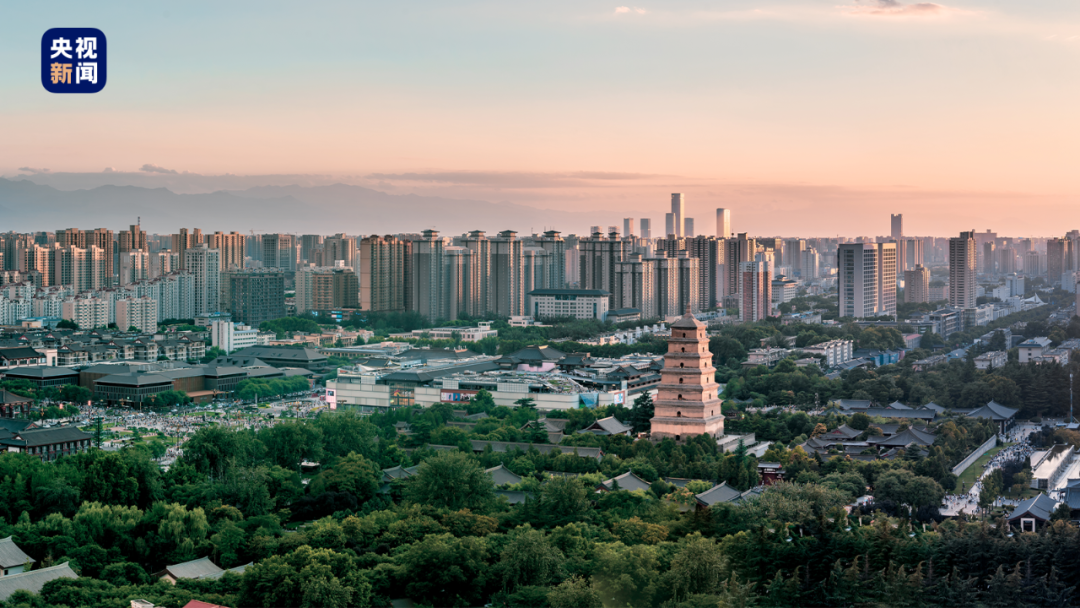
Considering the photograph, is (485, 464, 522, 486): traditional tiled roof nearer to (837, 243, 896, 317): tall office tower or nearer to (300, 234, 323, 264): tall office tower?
(837, 243, 896, 317): tall office tower

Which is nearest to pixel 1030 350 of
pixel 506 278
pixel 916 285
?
pixel 506 278

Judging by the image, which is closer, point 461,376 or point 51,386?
point 461,376

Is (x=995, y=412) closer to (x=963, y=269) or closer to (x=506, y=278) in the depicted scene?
(x=963, y=269)

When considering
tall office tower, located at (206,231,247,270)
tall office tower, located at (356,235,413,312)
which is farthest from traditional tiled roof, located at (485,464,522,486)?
tall office tower, located at (206,231,247,270)

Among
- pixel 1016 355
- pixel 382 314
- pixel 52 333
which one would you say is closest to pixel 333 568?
A: pixel 1016 355

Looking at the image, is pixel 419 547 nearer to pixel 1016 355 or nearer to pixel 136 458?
pixel 136 458

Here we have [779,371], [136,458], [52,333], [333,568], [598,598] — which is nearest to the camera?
[598,598]
